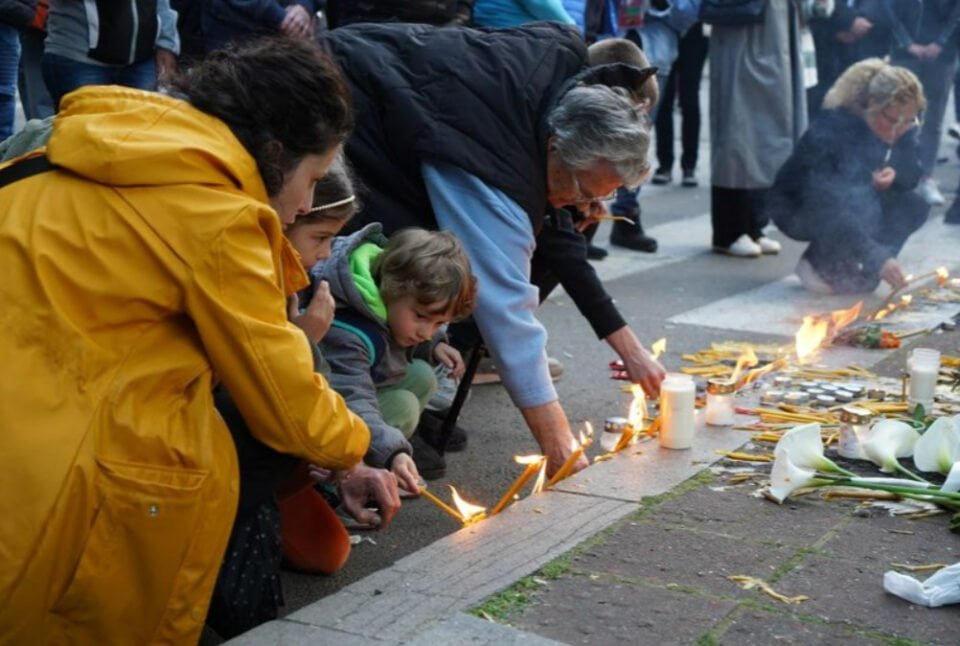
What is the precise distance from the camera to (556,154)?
4020 millimetres

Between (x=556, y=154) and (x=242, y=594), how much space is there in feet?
4.98

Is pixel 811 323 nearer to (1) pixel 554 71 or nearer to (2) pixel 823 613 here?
(1) pixel 554 71

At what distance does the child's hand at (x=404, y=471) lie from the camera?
353 cm

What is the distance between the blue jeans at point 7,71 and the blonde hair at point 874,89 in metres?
3.95

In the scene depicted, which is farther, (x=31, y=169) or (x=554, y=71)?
(x=554, y=71)

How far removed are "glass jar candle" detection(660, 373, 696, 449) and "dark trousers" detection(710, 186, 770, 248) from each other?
13.9 ft

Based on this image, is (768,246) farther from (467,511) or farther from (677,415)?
(467,511)

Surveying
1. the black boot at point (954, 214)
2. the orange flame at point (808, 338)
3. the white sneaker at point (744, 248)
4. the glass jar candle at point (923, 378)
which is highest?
the glass jar candle at point (923, 378)

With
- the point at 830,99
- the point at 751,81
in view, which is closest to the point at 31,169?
the point at 830,99

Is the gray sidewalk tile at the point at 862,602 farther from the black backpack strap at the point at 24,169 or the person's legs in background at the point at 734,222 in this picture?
the person's legs in background at the point at 734,222

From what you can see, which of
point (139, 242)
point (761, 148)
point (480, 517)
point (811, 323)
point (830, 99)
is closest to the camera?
point (139, 242)

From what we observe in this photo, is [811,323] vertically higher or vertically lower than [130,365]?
lower

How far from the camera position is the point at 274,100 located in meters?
2.85


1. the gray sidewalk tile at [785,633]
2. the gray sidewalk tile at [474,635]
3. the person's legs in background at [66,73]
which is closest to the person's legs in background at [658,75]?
the person's legs in background at [66,73]
